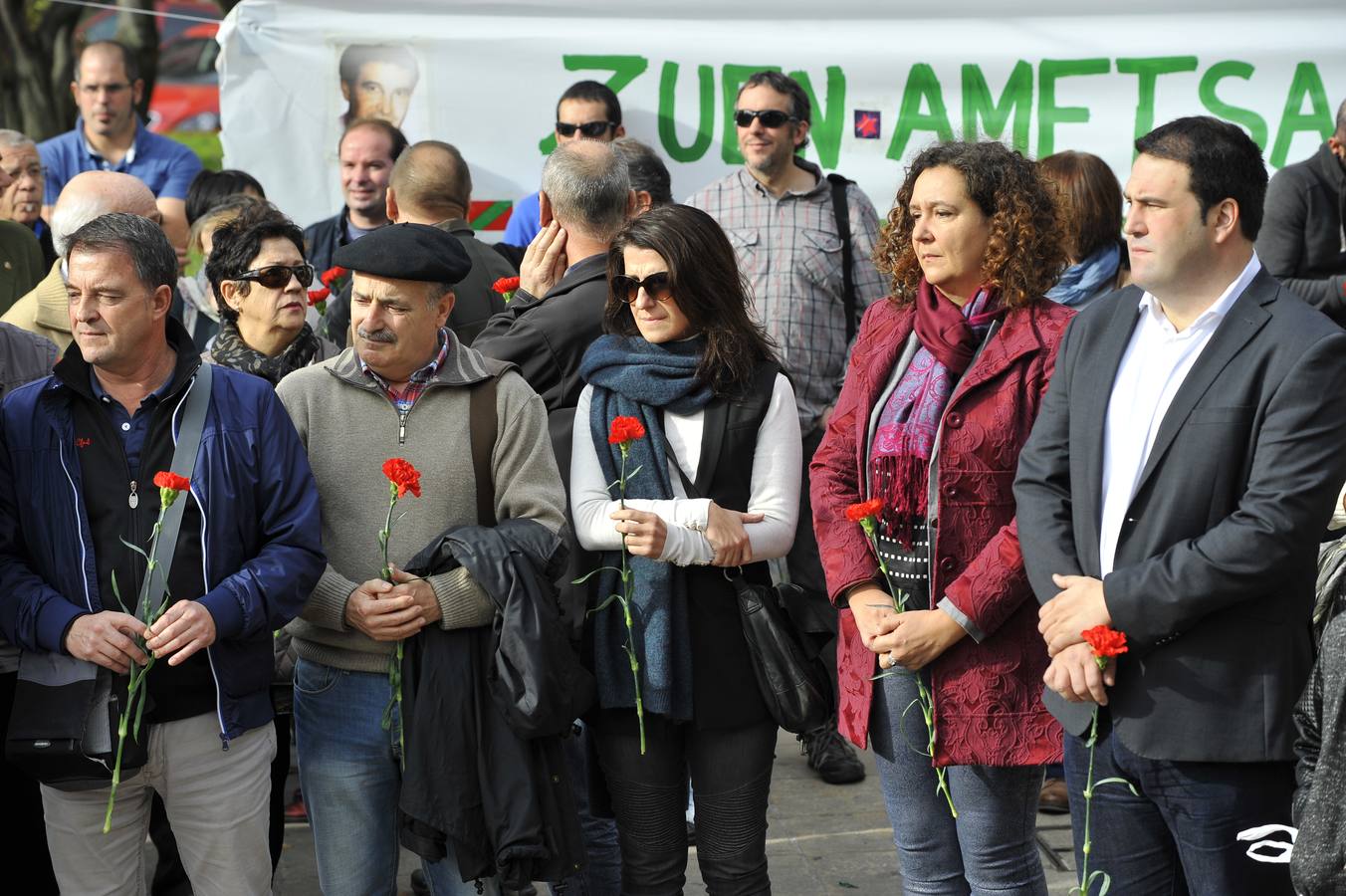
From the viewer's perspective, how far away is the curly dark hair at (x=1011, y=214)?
360 cm

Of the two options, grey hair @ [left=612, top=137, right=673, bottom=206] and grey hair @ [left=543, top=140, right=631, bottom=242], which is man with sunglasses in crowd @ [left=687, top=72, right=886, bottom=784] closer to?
grey hair @ [left=612, top=137, right=673, bottom=206]

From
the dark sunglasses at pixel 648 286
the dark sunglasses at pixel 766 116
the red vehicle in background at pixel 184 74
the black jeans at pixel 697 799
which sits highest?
the red vehicle in background at pixel 184 74

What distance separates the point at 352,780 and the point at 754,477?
122 centimetres

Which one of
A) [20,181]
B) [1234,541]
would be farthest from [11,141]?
[1234,541]

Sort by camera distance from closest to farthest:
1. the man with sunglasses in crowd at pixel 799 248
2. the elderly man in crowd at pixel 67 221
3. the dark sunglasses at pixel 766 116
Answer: the elderly man in crowd at pixel 67 221, the man with sunglasses in crowd at pixel 799 248, the dark sunglasses at pixel 766 116

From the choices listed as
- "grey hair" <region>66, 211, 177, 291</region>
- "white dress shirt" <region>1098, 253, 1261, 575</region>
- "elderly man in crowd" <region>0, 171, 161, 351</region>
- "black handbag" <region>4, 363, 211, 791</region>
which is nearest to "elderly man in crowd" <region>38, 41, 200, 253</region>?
"elderly man in crowd" <region>0, 171, 161, 351</region>

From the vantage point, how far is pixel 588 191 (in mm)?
4473

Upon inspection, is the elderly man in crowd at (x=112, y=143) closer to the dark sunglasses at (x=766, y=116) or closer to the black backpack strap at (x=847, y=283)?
the dark sunglasses at (x=766, y=116)

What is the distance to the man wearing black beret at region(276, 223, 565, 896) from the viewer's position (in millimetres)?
3645

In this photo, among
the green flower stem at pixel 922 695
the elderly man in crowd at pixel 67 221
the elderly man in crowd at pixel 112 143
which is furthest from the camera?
the elderly man in crowd at pixel 112 143

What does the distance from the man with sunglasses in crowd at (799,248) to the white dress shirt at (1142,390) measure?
2779 millimetres

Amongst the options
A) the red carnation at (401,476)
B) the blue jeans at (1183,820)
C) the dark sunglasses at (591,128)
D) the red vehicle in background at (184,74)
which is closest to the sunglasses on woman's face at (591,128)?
the dark sunglasses at (591,128)

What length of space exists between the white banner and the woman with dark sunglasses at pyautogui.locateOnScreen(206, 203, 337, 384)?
2861 mm

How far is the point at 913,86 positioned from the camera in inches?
299
